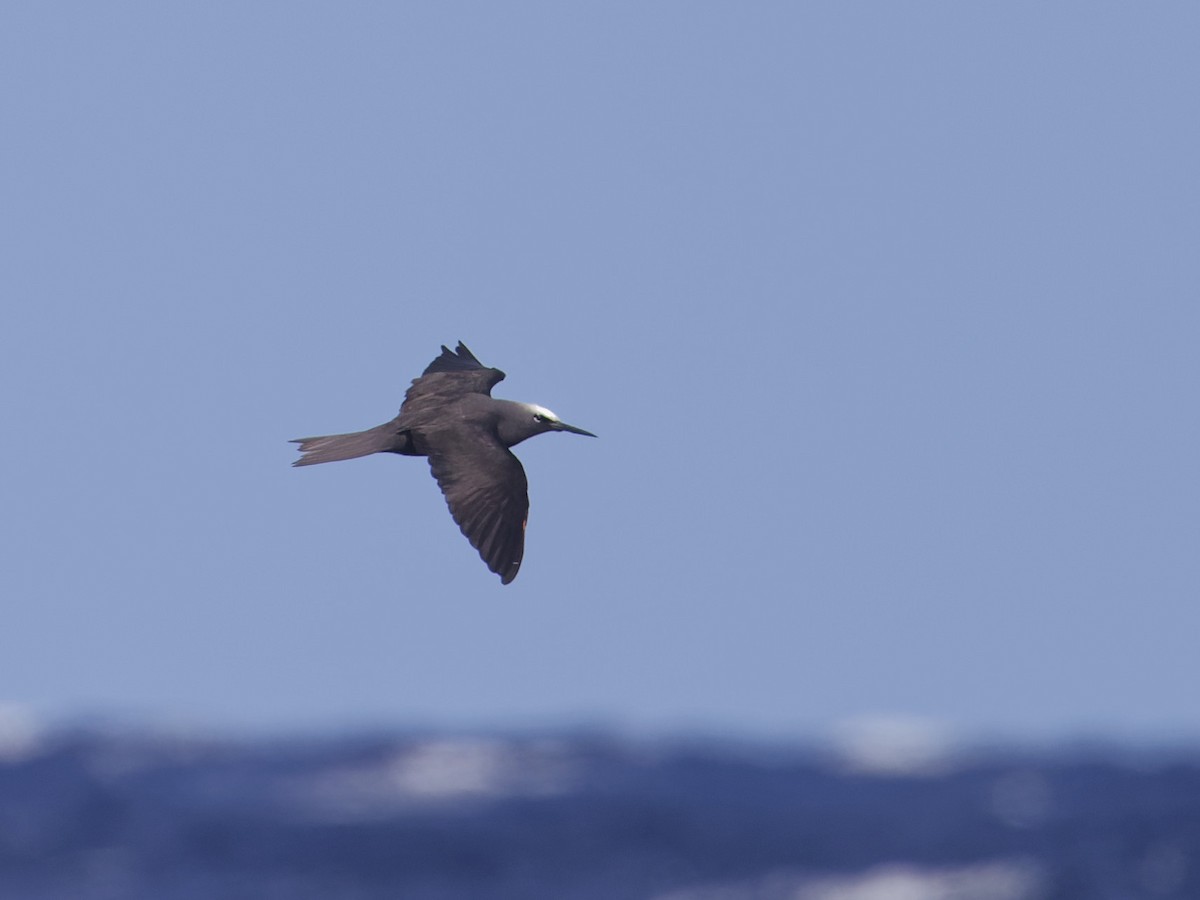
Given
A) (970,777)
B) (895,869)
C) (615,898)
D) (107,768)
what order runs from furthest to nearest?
(970,777) → (107,768) → (895,869) → (615,898)

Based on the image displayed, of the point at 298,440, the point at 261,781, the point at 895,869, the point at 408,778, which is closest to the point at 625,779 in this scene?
the point at 408,778

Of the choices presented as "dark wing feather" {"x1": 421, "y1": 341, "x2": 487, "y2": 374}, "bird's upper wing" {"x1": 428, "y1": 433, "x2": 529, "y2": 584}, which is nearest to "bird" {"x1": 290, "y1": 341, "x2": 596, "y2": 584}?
"bird's upper wing" {"x1": 428, "y1": 433, "x2": 529, "y2": 584}

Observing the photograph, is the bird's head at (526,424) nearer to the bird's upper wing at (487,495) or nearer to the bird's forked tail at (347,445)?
the bird's upper wing at (487,495)

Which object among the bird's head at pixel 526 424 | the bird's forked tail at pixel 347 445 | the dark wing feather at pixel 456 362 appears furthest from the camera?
the dark wing feather at pixel 456 362

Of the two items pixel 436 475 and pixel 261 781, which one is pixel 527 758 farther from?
pixel 436 475

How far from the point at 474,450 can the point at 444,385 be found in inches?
53.8

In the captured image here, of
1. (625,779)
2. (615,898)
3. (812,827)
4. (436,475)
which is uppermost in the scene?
(625,779)

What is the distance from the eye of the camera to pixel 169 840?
52.5 metres

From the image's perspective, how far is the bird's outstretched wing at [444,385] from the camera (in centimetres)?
1731

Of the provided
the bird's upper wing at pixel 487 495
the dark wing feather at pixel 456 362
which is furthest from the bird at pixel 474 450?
the dark wing feather at pixel 456 362

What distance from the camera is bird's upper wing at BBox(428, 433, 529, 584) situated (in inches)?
639

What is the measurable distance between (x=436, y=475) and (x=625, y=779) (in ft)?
→ 164

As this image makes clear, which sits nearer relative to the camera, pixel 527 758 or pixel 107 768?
pixel 107 768

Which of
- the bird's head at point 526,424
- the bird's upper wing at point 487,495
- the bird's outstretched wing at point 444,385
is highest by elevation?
the bird's outstretched wing at point 444,385
